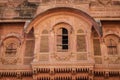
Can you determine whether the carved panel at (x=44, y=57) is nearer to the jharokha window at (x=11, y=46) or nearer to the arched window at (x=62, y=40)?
the arched window at (x=62, y=40)

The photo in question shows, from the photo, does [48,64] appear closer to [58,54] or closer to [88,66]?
[58,54]

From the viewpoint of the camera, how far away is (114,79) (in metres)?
22.0

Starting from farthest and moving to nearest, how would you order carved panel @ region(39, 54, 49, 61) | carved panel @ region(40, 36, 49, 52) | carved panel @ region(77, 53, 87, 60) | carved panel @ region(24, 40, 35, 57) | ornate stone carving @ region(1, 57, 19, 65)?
carved panel @ region(24, 40, 35, 57) → ornate stone carving @ region(1, 57, 19, 65) → carved panel @ region(40, 36, 49, 52) → carved panel @ region(39, 54, 49, 61) → carved panel @ region(77, 53, 87, 60)

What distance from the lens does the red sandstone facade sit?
2147 cm

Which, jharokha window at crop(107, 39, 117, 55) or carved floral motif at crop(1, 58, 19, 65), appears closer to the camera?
carved floral motif at crop(1, 58, 19, 65)

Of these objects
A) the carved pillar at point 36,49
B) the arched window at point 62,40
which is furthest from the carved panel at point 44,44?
the arched window at point 62,40

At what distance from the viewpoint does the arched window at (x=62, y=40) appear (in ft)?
73.7

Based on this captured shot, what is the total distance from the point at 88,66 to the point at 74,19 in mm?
3352

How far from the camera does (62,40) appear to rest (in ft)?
74.5

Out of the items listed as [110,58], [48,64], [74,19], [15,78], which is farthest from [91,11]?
[15,78]

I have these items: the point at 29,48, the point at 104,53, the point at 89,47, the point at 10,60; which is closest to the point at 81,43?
the point at 89,47

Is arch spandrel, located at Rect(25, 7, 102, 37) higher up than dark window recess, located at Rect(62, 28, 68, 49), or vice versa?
arch spandrel, located at Rect(25, 7, 102, 37)

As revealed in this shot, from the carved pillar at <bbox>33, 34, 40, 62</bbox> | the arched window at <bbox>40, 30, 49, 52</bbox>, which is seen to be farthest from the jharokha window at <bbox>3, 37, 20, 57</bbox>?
the arched window at <bbox>40, 30, 49, 52</bbox>

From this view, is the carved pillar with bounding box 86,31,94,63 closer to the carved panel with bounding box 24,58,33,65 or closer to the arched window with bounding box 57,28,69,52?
the arched window with bounding box 57,28,69,52
